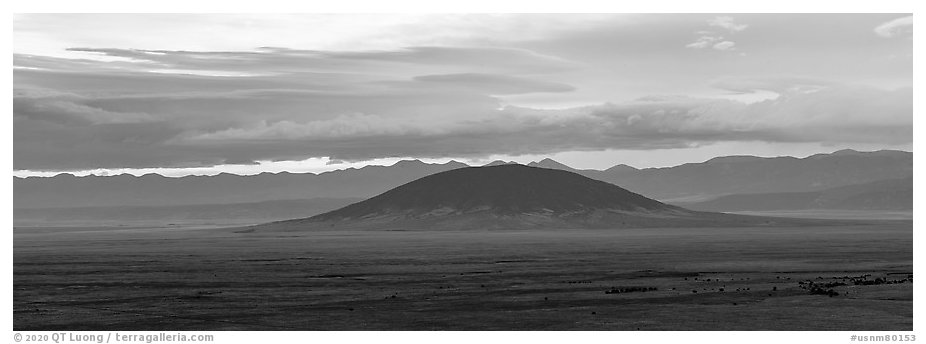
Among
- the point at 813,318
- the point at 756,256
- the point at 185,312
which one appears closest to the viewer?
the point at 813,318

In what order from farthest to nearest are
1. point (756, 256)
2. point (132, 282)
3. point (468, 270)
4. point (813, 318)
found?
point (756, 256), point (468, 270), point (132, 282), point (813, 318)

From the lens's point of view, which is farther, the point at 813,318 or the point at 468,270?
the point at 468,270

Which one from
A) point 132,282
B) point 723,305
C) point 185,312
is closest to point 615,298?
point 723,305

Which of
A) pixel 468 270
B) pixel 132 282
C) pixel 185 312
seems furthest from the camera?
pixel 468 270

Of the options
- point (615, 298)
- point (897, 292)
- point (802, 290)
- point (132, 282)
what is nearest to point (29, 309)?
point (132, 282)

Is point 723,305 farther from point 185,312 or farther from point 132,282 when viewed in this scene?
point 132,282

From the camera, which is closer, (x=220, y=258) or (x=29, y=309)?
(x=29, y=309)

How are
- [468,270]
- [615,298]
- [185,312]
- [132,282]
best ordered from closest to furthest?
1. [185,312]
2. [615,298]
3. [132,282]
4. [468,270]

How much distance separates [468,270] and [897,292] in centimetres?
4127

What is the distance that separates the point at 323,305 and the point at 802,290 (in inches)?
1248

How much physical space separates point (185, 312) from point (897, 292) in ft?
145

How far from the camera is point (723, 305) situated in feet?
220

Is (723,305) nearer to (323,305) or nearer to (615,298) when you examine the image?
(615,298)

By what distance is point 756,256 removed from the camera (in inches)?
5266
